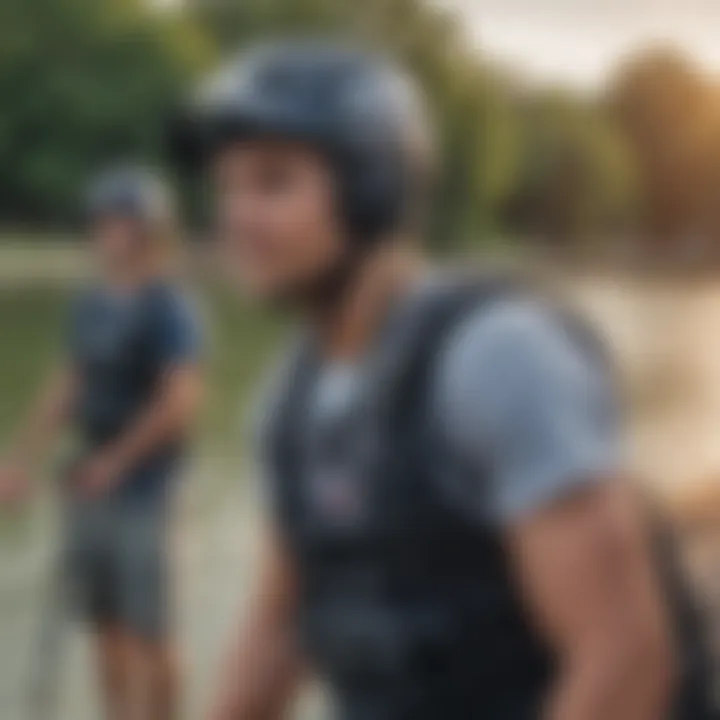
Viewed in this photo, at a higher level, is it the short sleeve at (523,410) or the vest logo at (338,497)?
the vest logo at (338,497)

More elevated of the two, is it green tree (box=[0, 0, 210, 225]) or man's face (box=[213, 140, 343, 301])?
green tree (box=[0, 0, 210, 225])

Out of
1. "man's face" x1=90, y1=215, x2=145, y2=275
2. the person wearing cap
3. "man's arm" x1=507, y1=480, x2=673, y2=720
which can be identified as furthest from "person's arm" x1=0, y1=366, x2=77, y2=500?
"man's arm" x1=507, y1=480, x2=673, y2=720

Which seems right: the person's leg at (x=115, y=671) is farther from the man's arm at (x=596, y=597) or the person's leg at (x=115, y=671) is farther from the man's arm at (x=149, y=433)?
the man's arm at (x=596, y=597)

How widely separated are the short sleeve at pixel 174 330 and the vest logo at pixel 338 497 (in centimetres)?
329

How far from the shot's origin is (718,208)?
28.3m

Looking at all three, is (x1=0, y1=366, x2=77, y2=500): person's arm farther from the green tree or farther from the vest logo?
the green tree

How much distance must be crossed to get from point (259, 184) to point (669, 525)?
0.52 meters

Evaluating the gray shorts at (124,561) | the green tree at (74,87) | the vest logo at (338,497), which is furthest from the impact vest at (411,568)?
the green tree at (74,87)

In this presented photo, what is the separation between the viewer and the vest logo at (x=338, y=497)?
218 centimetres

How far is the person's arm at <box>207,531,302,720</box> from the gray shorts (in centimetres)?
303

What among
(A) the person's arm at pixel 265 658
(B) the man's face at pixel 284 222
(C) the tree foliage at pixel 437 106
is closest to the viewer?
(B) the man's face at pixel 284 222

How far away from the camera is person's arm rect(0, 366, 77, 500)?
5.62m

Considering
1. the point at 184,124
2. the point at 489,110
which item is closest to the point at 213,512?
the point at 184,124

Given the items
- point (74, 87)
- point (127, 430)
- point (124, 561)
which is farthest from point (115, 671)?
point (74, 87)
